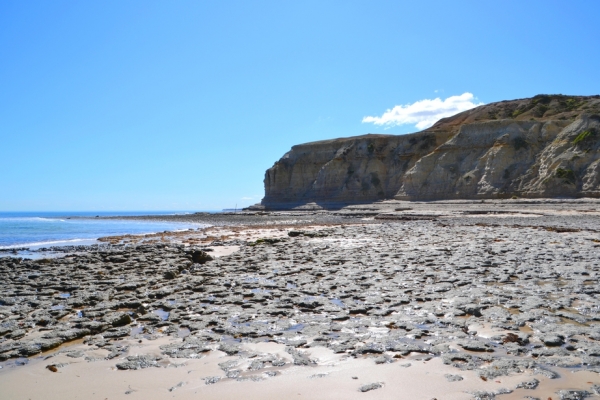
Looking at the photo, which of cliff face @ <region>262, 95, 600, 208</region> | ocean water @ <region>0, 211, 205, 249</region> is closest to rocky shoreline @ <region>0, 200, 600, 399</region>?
ocean water @ <region>0, 211, 205, 249</region>

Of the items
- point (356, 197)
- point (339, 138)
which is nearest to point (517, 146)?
point (356, 197)

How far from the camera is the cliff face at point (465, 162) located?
51.3 m

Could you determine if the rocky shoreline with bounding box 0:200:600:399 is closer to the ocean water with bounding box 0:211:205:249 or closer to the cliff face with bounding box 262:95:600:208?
the ocean water with bounding box 0:211:205:249

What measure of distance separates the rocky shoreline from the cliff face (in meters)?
44.3

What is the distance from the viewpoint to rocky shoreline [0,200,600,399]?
16.0 feet

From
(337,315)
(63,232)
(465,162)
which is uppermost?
(465,162)

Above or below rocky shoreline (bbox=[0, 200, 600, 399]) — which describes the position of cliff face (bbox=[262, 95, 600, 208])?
above

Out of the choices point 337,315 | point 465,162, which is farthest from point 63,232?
point 465,162

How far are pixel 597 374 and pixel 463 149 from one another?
212 ft

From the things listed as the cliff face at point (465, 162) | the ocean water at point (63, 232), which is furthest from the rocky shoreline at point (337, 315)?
the cliff face at point (465, 162)

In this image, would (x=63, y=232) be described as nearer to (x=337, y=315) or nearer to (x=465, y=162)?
(x=337, y=315)

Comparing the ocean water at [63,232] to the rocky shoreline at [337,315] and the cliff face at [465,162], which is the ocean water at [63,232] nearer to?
the rocky shoreline at [337,315]

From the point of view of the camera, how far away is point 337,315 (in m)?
7.11

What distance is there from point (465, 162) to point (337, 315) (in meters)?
61.1
